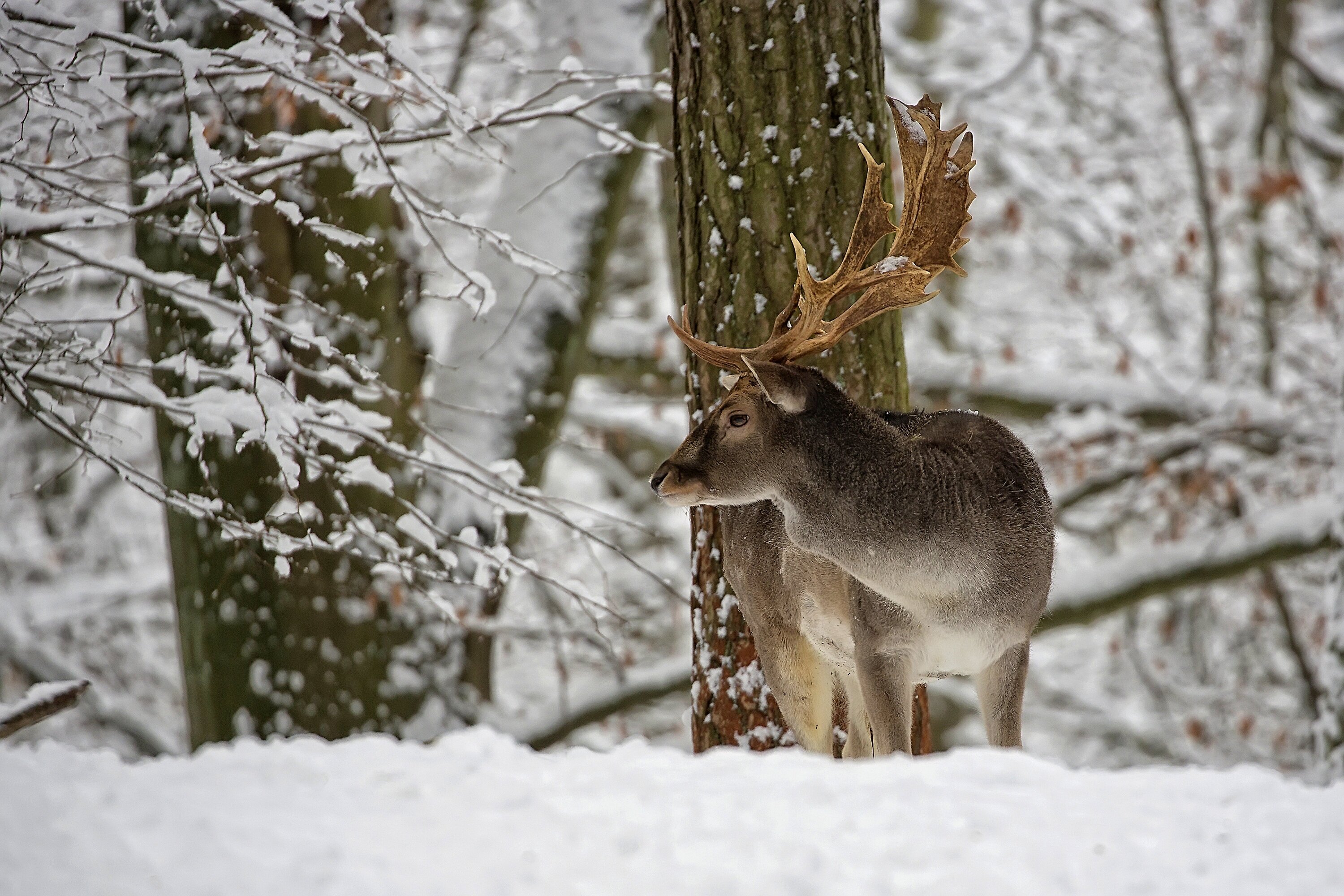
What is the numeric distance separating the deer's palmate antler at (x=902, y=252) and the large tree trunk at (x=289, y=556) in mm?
2719

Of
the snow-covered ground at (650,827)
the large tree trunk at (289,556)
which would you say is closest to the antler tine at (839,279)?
the snow-covered ground at (650,827)

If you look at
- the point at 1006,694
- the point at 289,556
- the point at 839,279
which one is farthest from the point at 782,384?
the point at 289,556

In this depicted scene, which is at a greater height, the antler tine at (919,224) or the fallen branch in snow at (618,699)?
the antler tine at (919,224)

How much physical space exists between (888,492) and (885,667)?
0.38 meters

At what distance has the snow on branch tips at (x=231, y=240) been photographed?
3250 mm

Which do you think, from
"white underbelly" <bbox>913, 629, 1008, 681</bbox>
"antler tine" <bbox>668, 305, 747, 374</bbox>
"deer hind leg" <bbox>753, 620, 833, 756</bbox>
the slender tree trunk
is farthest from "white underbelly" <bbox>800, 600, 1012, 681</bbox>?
the slender tree trunk

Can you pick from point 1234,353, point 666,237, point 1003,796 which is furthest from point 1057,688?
point 1003,796

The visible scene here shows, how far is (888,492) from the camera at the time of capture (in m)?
2.82

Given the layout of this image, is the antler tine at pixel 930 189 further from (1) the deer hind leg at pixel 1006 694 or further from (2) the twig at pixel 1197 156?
(2) the twig at pixel 1197 156

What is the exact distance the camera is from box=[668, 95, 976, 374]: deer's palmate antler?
9.48 ft

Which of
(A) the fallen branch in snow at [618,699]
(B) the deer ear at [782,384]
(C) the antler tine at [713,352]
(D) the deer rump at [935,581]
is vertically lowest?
(A) the fallen branch in snow at [618,699]

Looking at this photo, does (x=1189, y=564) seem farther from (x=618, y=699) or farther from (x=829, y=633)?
(x=829, y=633)

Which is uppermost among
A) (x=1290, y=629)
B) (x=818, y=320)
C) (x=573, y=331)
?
(x=818, y=320)

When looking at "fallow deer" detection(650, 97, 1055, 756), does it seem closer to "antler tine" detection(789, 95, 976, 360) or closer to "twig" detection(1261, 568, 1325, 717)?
"antler tine" detection(789, 95, 976, 360)
